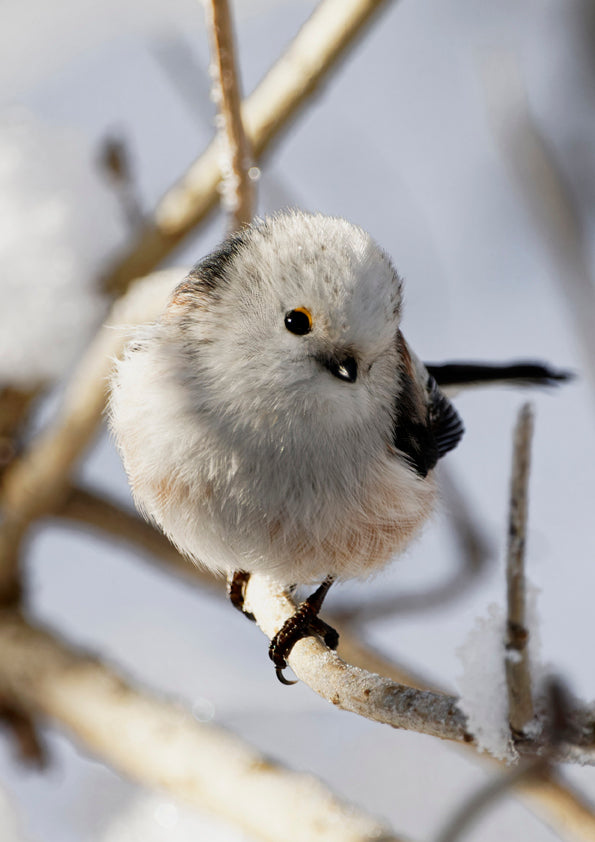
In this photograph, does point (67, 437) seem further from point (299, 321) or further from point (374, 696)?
point (374, 696)

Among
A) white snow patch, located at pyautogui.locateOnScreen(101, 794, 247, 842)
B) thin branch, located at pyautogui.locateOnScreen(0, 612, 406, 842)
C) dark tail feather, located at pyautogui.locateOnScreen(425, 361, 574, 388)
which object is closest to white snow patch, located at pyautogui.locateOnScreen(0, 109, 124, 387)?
thin branch, located at pyautogui.locateOnScreen(0, 612, 406, 842)

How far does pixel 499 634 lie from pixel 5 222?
5.51ft

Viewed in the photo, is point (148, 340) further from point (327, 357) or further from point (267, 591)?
point (267, 591)

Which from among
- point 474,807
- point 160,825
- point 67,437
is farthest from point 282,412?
point 160,825

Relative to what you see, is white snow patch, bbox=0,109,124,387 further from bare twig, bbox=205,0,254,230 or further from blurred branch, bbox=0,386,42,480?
bare twig, bbox=205,0,254,230

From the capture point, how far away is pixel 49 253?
2104 millimetres

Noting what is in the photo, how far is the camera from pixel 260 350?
4.17 ft

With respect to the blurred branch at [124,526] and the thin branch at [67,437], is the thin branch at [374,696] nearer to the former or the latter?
the thin branch at [67,437]

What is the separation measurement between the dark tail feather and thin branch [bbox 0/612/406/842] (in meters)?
0.91

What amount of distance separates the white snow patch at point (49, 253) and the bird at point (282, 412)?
0.63m

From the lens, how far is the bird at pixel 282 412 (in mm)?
1219

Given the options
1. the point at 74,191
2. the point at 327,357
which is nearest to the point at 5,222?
the point at 74,191

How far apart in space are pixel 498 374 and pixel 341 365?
0.78 m

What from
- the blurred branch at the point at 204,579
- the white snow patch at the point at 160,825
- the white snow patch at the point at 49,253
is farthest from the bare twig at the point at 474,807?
the white snow patch at the point at 49,253
